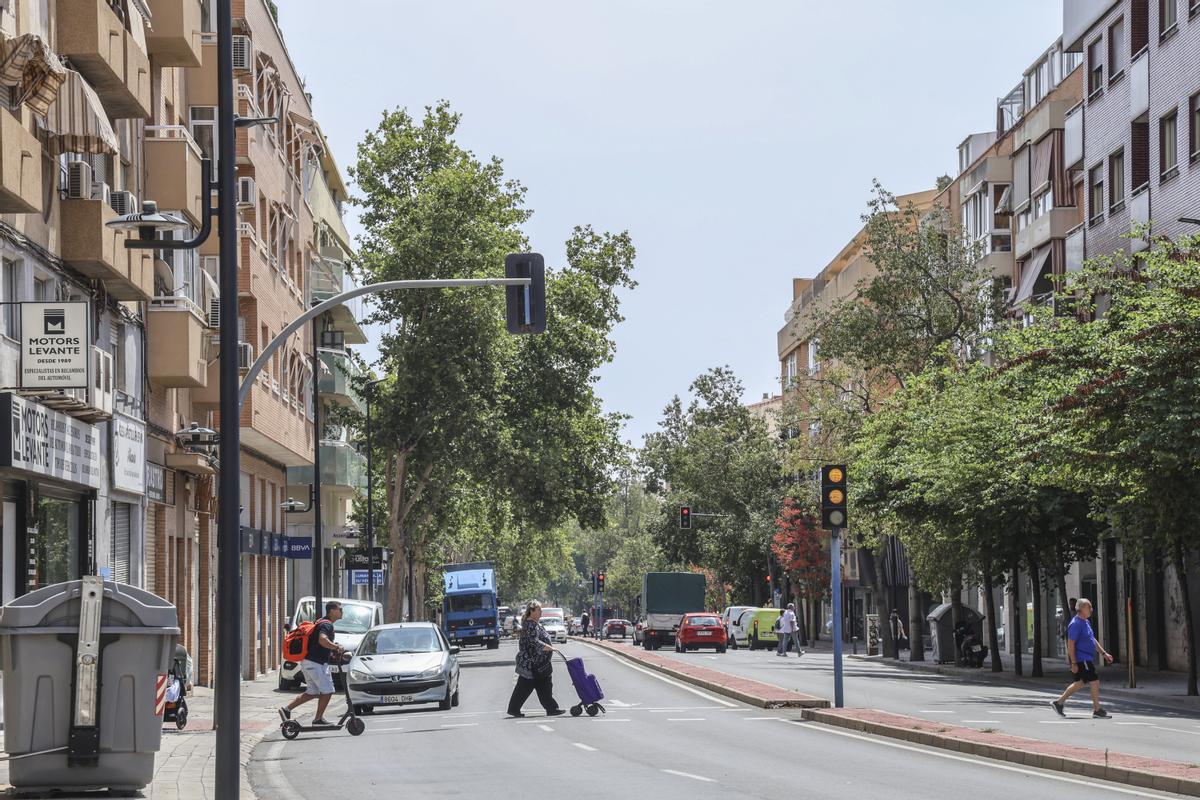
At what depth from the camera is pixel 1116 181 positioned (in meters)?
50.3

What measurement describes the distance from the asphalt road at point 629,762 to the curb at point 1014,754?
0.80 ft

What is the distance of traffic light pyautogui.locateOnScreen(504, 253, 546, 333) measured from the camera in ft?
72.2

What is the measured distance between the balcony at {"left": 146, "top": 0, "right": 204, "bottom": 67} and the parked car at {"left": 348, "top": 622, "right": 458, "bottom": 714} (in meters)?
11.0

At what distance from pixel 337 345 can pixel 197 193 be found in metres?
35.8

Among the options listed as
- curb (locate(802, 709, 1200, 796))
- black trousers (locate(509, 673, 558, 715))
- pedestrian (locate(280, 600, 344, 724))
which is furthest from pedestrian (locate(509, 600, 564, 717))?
curb (locate(802, 709, 1200, 796))

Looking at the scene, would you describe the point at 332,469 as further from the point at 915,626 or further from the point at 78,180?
the point at 78,180

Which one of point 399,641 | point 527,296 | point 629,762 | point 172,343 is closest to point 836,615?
point 399,641

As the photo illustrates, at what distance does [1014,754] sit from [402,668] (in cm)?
1276

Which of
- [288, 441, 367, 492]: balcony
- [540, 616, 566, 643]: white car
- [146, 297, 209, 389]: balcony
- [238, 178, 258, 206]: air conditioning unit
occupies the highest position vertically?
[238, 178, 258, 206]: air conditioning unit

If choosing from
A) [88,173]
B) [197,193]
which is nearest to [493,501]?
[197,193]

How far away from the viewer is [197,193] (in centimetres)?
3300

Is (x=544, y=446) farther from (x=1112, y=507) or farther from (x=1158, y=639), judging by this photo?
(x=1112, y=507)

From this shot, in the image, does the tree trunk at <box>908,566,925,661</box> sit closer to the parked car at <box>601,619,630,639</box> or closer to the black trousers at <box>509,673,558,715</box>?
the black trousers at <box>509,673,558,715</box>

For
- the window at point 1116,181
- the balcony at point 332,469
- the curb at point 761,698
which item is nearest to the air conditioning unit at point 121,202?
the curb at point 761,698
